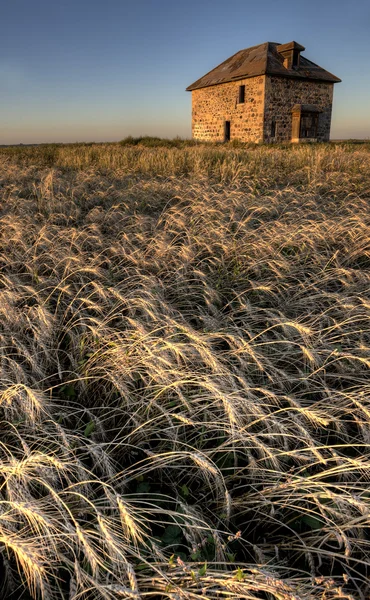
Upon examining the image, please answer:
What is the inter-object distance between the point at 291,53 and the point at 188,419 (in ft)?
89.5

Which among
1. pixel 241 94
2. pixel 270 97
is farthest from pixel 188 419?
pixel 241 94

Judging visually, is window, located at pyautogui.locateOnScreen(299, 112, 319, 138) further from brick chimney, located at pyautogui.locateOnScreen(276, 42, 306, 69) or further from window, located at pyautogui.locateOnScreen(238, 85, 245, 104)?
window, located at pyautogui.locateOnScreen(238, 85, 245, 104)

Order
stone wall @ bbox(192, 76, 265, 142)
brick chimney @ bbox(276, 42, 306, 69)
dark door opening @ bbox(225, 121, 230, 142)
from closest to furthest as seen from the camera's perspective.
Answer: stone wall @ bbox(192, 76, 265, 142) < brick chimney @ bbox(276, 42, 306, 69) < dark door opening @ bbox(225, 121, 230, 142)

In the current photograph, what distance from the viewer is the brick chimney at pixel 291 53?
2300 cm

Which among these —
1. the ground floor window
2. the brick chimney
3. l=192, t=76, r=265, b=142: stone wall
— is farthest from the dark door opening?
the brick chimney

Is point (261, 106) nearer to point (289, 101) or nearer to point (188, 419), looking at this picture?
point (289, 101)

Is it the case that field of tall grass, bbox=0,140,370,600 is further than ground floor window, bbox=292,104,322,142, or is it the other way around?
ground floor window, bbox=292,104,322,142

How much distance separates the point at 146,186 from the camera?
7160mm

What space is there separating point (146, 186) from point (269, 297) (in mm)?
4678

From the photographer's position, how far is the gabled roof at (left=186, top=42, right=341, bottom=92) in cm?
2248

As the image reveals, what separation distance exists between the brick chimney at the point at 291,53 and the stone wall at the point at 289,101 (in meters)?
1.02

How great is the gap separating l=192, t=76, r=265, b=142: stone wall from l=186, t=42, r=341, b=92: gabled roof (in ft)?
1.31

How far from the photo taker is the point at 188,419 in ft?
5.69

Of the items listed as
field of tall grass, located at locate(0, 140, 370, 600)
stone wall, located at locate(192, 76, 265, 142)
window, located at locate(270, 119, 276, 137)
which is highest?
stone wall, located at locate(192, 76, 265, 142)
